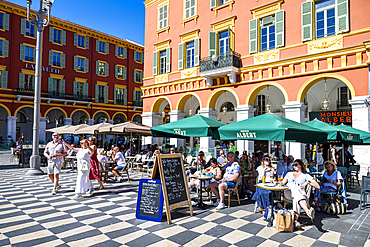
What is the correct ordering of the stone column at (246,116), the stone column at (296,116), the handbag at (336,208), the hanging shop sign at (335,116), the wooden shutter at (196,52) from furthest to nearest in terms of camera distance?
the wooden shutter at (196,52) → the hanging shop sign at (335,116) → the stone column at (246,116) → the stone column at (296,116) → the handbag at (336,208)

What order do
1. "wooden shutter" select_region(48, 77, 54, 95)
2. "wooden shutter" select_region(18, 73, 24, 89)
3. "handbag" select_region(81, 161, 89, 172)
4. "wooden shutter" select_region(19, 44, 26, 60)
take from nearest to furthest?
"handbag" select_region(81, 161, 89, 172)
"wooden shutter" select_region(18, 73, 24, 89)
"wooden shutter" select_region(19, 44, 26, 60)
"wooden shutter" select_region(48, 77, 54, 95)

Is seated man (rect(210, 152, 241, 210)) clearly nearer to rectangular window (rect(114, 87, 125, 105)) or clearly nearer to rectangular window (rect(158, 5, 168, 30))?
rectangular window (rect(158, 5, 168, 30))

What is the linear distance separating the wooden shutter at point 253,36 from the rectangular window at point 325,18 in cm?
304

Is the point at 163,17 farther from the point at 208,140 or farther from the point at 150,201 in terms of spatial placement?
the point at 150,201

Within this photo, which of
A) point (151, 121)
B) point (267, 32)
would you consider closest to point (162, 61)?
point (151, 121)

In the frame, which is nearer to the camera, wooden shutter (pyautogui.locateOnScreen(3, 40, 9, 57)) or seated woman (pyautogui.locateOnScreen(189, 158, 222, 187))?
seated woman (pyautogui.locateOnScreen(189, 158, 222, 187))

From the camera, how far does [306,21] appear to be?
1223 cm

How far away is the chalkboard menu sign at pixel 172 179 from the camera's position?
524 cm

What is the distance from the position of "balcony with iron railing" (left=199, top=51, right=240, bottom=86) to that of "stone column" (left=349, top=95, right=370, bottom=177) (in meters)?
6.06

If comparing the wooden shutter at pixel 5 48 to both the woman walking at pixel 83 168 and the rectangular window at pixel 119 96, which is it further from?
the woman walking at pixel 83 168

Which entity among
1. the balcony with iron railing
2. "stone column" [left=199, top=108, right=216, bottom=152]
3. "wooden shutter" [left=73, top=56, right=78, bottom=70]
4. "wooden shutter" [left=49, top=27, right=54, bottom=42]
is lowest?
"stone column" [left=199, top=108, right=216, bottom=152]

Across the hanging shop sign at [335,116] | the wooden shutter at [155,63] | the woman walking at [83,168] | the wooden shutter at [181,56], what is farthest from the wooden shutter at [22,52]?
the hanging shop sign at [335,116]

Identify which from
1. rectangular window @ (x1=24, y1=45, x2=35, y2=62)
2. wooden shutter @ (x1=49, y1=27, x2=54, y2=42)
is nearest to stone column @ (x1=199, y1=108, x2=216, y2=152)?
rectangular window @ (x1=24, y1=45, x2=35, y2=62)

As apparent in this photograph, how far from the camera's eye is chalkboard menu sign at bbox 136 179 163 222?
5.13 m
